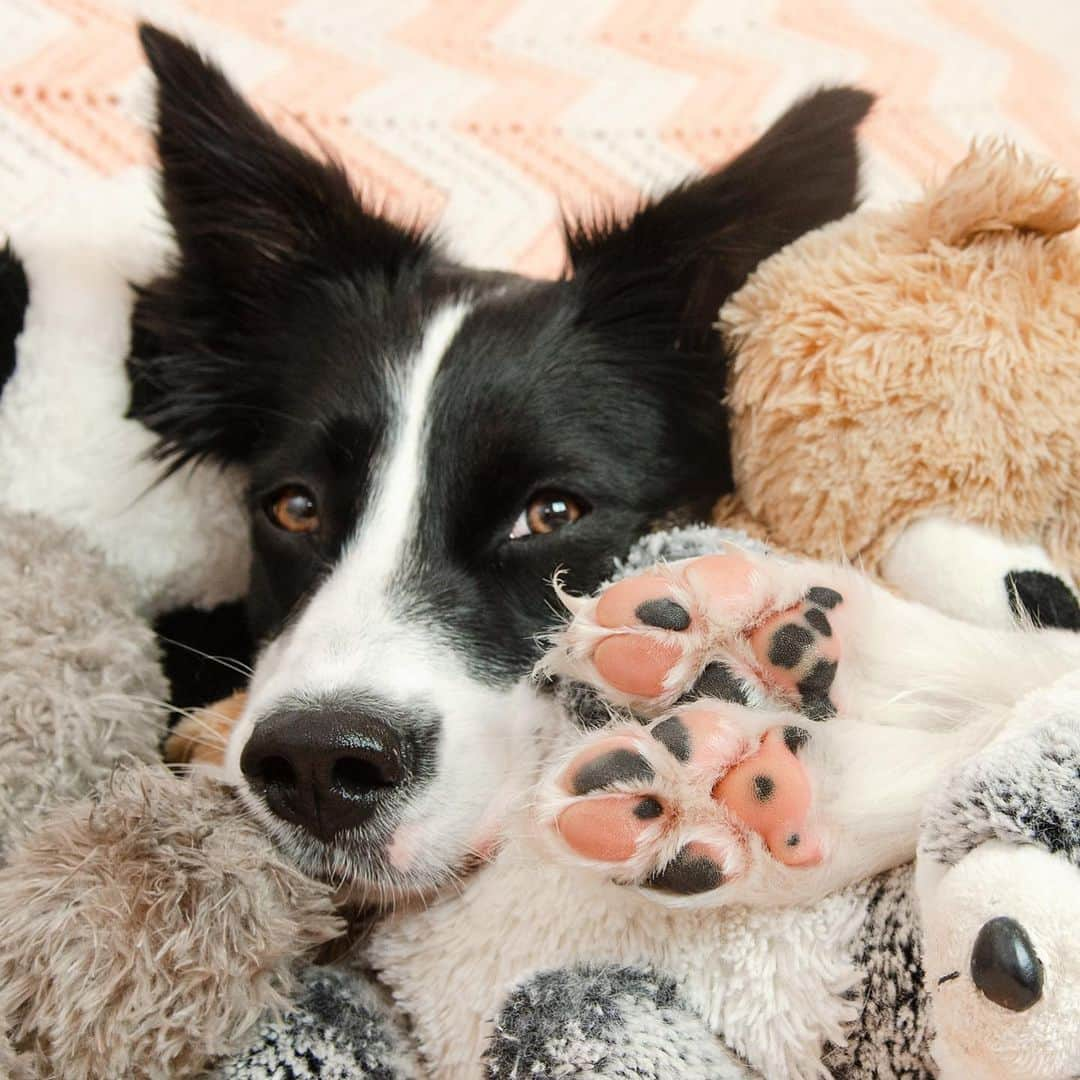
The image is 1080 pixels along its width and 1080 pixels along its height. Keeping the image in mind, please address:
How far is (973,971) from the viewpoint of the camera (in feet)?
1.76

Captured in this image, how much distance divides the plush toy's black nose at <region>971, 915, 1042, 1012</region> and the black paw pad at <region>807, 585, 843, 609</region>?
0.28 m

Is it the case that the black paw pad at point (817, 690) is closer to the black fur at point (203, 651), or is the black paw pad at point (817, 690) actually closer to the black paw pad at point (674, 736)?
the black paw pad at point (674, 736)

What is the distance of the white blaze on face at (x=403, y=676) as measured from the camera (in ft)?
2.83

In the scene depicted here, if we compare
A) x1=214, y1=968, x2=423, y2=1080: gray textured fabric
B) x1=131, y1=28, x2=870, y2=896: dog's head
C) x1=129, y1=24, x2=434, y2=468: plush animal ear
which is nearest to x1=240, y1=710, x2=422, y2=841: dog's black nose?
x1=131, y1=28, x2=870, y2=896: dog's head

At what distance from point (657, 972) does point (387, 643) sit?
36cm

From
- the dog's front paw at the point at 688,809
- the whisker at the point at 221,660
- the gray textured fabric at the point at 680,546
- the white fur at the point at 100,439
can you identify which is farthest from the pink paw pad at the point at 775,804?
the white fur at the point at 100,439

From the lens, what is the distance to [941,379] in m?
0.91

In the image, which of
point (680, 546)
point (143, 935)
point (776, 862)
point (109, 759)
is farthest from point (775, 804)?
point (109, 759)

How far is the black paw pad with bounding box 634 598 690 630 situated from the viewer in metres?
0.74

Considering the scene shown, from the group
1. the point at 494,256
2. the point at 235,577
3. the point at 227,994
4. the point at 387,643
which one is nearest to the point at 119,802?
the point at 227,994

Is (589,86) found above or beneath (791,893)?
beneath

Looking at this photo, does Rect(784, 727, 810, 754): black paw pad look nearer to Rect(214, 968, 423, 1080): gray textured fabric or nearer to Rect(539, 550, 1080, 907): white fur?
Rect(539, 550, 1080, 907): white fur

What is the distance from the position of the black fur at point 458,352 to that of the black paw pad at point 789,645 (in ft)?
0.90

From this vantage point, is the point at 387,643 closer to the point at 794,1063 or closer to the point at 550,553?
the point at 550,553
